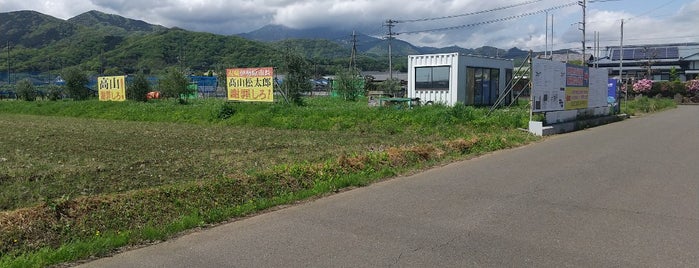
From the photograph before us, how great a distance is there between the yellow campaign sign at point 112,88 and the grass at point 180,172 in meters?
22.2

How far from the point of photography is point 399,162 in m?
10.6

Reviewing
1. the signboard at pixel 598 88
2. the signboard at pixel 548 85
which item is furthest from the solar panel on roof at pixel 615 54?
the signboard at pixel 548 85

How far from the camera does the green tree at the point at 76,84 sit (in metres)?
43.2

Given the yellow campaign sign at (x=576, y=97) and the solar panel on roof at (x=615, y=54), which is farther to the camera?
the solar panel on roof at (x=615, y=54)

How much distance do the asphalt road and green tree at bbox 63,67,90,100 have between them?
138ft

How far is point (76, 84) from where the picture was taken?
4347 centimetres

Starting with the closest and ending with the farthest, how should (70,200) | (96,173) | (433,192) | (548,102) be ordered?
(70,200), (433,192), (96,173), (548,102)

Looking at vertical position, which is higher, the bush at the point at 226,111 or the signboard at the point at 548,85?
the signboard at the point at 548,85

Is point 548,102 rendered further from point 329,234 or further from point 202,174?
point 329,234

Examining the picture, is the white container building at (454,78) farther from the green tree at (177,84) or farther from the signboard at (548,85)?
the green tree at (177,84)

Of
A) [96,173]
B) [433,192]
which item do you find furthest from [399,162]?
[96,173]

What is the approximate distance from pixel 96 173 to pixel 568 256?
25.8ft

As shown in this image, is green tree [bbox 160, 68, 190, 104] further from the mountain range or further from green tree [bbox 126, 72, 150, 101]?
the mountain range

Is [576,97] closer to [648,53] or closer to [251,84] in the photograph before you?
[251,84]
